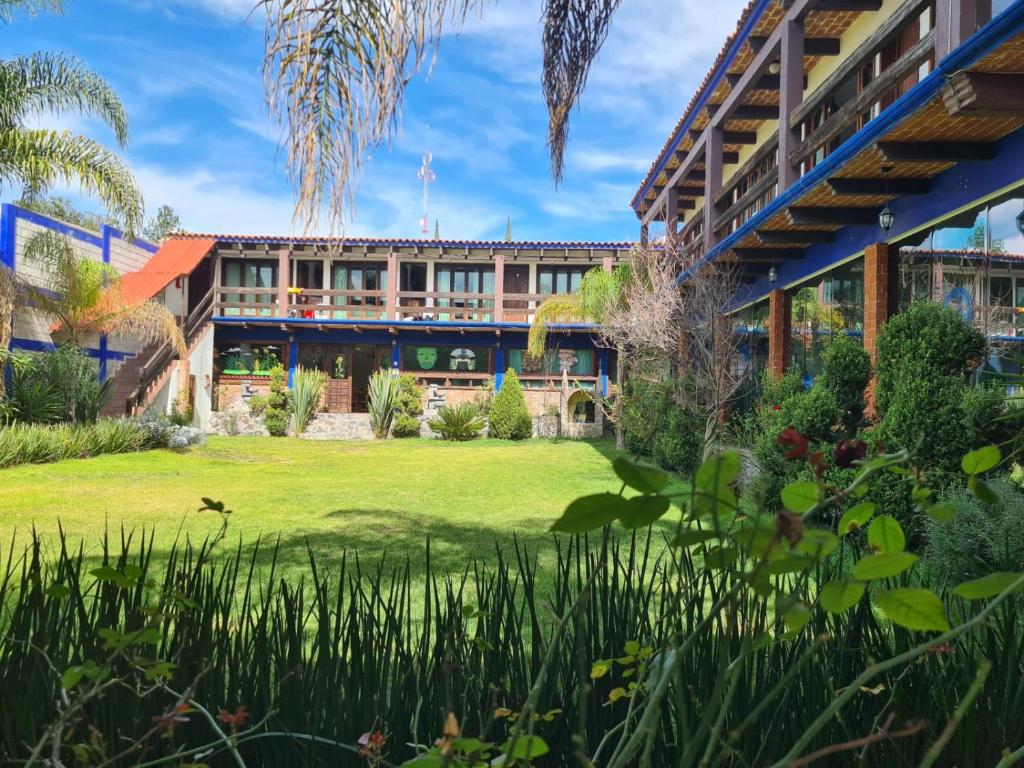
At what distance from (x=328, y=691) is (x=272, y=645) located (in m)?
0.26

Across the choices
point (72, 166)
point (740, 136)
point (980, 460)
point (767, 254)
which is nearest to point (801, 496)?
point (980, 460)

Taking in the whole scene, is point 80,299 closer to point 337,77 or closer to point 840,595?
point 337,77

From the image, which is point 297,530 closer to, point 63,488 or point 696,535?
point 63,488

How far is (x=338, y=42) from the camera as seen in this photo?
2561mm

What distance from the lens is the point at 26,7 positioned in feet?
41.5

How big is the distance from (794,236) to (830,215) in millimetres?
1196

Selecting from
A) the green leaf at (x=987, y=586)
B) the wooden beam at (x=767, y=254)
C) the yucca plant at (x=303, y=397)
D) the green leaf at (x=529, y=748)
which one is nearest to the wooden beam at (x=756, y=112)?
the wooden beam at (x=767, y=254)

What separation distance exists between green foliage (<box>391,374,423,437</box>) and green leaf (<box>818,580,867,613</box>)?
2178cm

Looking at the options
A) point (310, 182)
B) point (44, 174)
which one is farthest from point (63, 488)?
point (310, 182)

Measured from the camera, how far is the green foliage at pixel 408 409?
22.4 meters

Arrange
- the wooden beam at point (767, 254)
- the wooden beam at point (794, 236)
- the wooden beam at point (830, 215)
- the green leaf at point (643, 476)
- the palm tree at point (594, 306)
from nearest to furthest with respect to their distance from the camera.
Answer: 1. the green leaf at point (643, 476)
2. the wooden beam at point (830, 215)
3. the wooden beam at point (794, 236)
4. the wooden beam at point (767, 254)
5. the palm tree at point (594, 306)

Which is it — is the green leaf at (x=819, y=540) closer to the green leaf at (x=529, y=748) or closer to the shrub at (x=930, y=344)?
the green leaf at (x=529, y=748)

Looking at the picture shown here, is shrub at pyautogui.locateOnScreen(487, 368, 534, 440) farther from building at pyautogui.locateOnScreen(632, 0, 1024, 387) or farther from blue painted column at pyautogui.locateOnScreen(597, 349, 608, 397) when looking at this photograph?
building at pyautogui.locateOnScreen(632, 0, 1024, 387)

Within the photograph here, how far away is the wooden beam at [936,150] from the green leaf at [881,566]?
6648 mm
